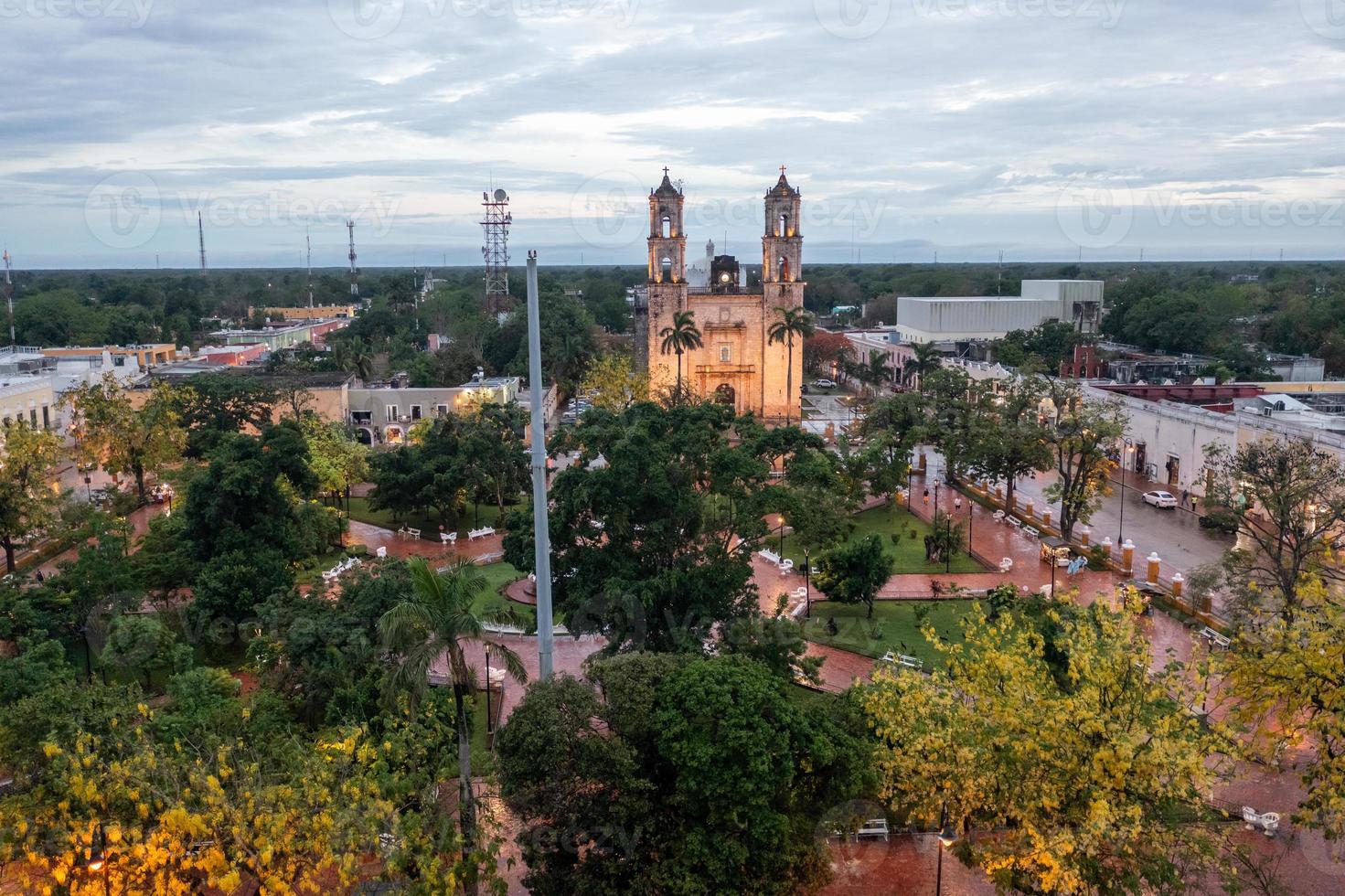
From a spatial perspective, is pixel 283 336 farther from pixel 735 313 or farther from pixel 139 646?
pixel 139 646

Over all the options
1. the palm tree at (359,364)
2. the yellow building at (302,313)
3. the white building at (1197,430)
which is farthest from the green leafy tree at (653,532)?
the yellow building at (302,313)

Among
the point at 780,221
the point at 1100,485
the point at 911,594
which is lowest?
the point at 911,594

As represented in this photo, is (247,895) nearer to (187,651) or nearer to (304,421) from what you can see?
(187,651)

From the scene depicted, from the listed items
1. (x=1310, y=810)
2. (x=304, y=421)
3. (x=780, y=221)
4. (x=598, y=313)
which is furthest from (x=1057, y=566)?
(x=598, y=313)

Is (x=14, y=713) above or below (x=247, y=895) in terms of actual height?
above

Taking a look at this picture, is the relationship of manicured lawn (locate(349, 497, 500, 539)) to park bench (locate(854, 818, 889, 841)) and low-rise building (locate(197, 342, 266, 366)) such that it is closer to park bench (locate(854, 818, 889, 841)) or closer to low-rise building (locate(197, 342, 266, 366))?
park bench (locate(854, 818, 889, 841))

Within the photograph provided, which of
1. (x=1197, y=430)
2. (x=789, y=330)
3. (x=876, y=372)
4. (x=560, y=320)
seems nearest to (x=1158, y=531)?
(x=1197, y=430)
